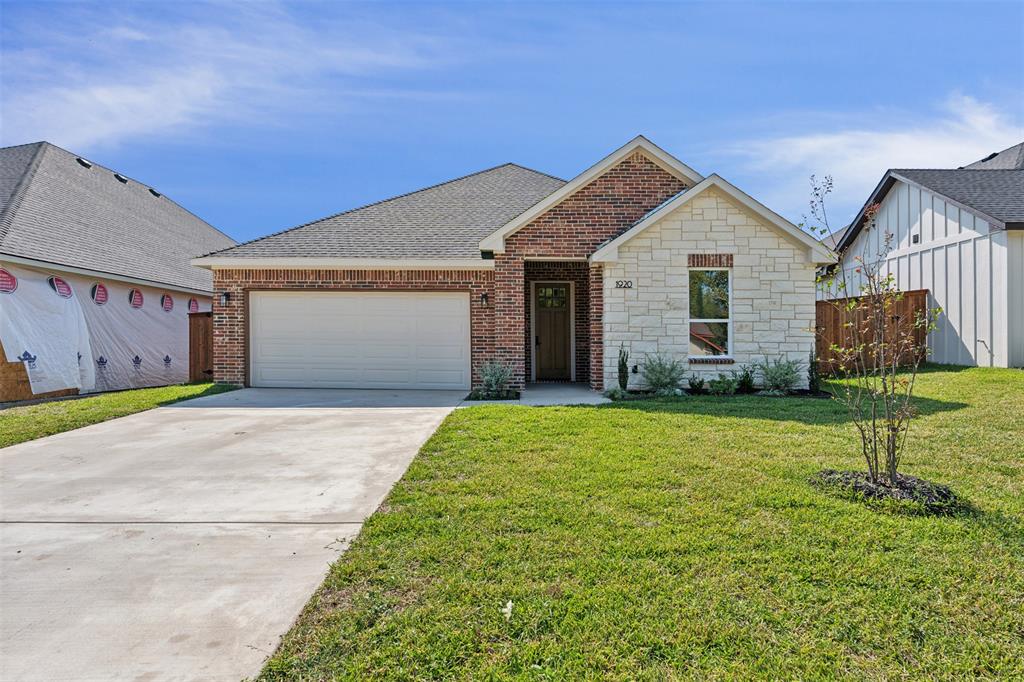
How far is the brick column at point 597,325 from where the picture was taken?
11.0 metres

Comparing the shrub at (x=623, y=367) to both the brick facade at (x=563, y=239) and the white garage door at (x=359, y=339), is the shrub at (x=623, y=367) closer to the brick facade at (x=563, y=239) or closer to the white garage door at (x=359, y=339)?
the brick facade at (x=563, y=239)

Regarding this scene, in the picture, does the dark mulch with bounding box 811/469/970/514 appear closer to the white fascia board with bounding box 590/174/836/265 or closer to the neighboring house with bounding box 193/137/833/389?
the neighboring house with bounding box 193/137/833/389

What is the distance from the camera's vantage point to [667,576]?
3025 mm

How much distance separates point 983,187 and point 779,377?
31.5ft

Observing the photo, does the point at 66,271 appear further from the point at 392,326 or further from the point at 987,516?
the point at 987,516

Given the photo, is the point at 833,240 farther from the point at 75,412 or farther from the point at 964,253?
the point at 75,412

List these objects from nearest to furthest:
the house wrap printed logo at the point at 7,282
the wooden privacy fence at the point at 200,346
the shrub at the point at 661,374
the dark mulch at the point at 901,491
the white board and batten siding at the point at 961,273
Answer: the dark mulch at the point at 901,491 < the shrub at the point at 661,374 < the house wrap printed logo at the point at 7,282 < the white board and batten siding at the point at 961,273 < the wooden privacy fence at the point at 200,346

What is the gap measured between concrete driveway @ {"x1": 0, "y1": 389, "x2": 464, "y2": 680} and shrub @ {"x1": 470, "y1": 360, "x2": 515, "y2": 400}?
305cm

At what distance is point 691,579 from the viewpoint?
300 centimetres

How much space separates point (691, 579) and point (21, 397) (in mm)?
14627

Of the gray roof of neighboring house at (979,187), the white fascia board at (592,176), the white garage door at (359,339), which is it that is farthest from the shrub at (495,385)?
the gray roof of neighboring house at (979,187)

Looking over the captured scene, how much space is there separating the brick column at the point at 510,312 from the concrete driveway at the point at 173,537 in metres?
4.10

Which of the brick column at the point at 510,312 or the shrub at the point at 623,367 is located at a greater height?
the brick column at the point at 510,312

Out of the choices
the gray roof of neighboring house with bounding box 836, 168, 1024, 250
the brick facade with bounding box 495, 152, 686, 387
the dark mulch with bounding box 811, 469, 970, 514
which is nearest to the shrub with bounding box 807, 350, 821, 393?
the gray roof of neighboring house with bounding box 836, 168, 1024, 250
